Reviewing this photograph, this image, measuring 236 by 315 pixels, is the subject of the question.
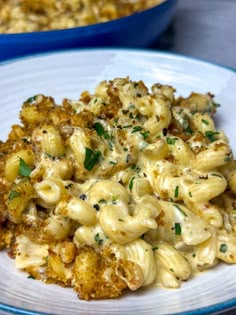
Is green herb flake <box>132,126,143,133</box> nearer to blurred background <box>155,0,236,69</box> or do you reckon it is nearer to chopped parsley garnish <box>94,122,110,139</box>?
chopped parsley garnish <box>94,122,110,139</box>

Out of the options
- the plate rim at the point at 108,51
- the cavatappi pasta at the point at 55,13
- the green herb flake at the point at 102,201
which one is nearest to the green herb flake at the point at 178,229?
the green herb flake at the point at 102,201

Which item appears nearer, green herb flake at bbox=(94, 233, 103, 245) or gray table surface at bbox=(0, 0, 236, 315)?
green herb flake at bbox=(94, 233, 103, 245)

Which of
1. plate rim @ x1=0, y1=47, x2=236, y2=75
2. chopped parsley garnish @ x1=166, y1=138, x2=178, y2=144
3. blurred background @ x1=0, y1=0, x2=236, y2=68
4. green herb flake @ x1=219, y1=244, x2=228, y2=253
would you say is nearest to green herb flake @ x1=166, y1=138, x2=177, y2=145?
chopped parsley garnish @ x1=166, y1=138, x2=178, y2=144

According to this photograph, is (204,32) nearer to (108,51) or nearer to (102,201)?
(108,51)

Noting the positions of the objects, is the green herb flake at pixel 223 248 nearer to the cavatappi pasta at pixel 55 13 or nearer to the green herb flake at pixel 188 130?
the green herb flake at pixel 188 130

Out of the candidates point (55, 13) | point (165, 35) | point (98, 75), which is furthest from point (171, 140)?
point (165, 35)

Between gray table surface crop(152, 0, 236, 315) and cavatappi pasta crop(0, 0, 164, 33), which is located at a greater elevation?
cavatappi pasta crop(0, 0, 164, 33)

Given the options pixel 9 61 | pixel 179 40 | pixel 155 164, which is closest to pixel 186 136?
pixel 155 164

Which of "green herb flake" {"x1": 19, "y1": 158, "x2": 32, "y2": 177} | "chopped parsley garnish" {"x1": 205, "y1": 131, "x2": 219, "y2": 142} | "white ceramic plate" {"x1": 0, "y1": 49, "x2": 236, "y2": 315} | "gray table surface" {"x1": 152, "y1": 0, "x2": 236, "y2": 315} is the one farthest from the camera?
"gray table surface" {"x1": 152, "y1": 0, "x2": 236, "y2": 315}
